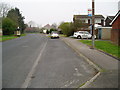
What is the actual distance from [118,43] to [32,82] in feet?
40.3

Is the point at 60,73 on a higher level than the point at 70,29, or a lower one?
lower

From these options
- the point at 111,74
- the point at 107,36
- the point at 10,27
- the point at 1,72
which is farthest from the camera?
the point at 10,27

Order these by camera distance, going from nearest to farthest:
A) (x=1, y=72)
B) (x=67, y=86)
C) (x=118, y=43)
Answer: (x=67, y=86) < (x=1, y=72) < (x=118, y=43)

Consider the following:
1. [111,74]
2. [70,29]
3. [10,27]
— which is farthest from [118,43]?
[10,27]

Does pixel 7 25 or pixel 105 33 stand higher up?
pixel 7 25

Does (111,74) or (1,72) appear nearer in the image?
(111,74)

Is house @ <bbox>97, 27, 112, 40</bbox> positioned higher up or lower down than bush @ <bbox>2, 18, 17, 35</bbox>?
lower down

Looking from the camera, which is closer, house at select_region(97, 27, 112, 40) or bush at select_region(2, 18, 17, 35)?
house at select_region(97, 27, 112, 40)

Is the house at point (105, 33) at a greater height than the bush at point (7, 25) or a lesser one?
lesser

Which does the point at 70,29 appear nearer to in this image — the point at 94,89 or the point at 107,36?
the point at 107,36

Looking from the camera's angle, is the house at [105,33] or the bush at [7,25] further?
the bush at [7,25]

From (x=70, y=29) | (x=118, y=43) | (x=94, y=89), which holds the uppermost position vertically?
(x=70, y=29)

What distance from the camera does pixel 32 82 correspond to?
16.1ft

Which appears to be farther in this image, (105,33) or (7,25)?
(7,25)
